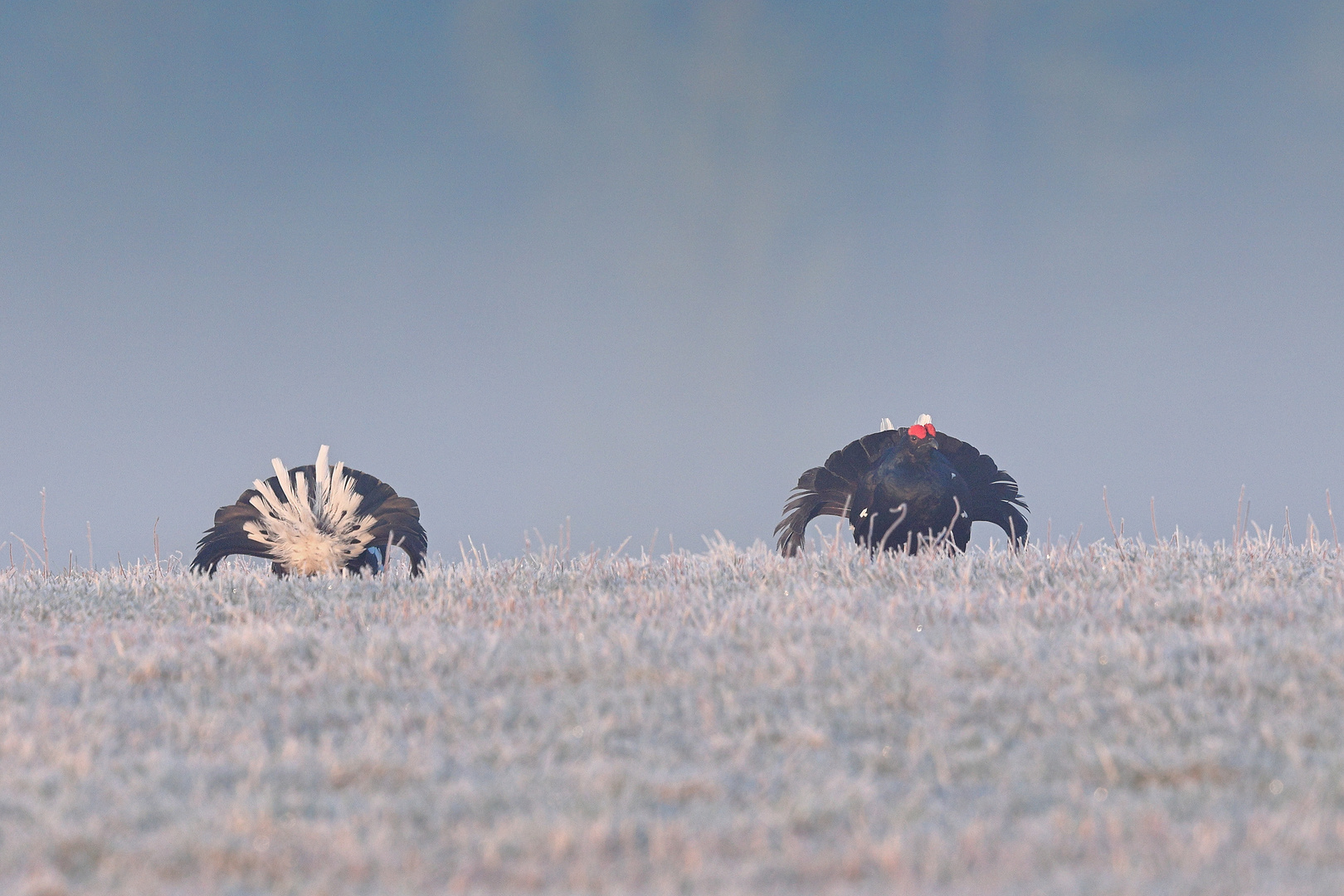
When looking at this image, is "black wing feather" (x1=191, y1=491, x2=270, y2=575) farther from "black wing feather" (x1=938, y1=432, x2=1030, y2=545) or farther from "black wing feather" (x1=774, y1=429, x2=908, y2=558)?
"black wing feather" (x1=938, y1=432, x2=1030, y2=545)

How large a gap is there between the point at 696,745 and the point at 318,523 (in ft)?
23.1

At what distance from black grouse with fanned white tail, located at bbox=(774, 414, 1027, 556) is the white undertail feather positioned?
431cm

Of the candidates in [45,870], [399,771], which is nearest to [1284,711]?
[399,771]

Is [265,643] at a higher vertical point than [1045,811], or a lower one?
higher

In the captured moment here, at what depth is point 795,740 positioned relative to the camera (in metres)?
4.69

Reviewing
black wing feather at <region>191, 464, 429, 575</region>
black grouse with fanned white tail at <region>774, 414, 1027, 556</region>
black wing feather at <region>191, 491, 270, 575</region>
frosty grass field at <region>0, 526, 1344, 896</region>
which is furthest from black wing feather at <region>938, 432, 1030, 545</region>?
black wing feather at <region>191, 491, 270, 575</region>

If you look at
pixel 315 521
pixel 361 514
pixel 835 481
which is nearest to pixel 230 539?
pixel 315 521

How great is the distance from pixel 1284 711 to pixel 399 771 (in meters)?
3.89

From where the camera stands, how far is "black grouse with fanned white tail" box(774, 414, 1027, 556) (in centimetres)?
1048

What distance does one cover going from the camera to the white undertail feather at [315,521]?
35.0ft

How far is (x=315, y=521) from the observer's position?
35.1 ft

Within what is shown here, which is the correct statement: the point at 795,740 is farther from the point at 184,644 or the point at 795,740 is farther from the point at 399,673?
the point at 184,644

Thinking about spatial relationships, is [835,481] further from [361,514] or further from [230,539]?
[230,539]

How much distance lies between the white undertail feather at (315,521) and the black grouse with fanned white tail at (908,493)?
14.1 ft
